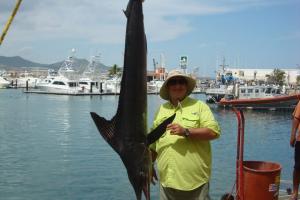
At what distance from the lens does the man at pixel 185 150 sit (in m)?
3.46

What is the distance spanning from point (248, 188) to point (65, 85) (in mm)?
75361

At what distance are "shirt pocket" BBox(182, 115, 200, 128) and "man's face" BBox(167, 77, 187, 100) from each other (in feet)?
0.58

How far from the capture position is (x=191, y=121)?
3.47 meters

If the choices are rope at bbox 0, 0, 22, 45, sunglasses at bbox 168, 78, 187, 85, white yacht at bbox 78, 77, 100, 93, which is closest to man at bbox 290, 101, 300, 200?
sunglasses at bbox 168, 78, 187, 85

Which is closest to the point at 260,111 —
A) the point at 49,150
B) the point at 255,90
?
the point at 255,90

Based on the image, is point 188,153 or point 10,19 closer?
point 188,153

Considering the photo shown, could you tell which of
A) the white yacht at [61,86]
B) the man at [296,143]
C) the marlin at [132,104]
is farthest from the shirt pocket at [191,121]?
the white yacht at [61,86]

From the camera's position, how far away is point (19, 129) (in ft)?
102

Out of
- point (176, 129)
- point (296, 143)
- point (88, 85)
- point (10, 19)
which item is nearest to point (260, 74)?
point (88, 85)

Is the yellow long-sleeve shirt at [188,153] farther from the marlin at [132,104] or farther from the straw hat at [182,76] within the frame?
the marlin at [132,104]

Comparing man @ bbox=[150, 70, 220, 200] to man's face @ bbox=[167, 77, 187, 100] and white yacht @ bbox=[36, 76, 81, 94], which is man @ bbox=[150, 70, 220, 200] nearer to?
man's face @ bbox=[167, 77, 187, 100]

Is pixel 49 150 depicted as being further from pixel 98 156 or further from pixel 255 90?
pixel 255 90

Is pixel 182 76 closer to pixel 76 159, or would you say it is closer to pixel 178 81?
pixel 178 81

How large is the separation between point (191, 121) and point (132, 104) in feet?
3.07
